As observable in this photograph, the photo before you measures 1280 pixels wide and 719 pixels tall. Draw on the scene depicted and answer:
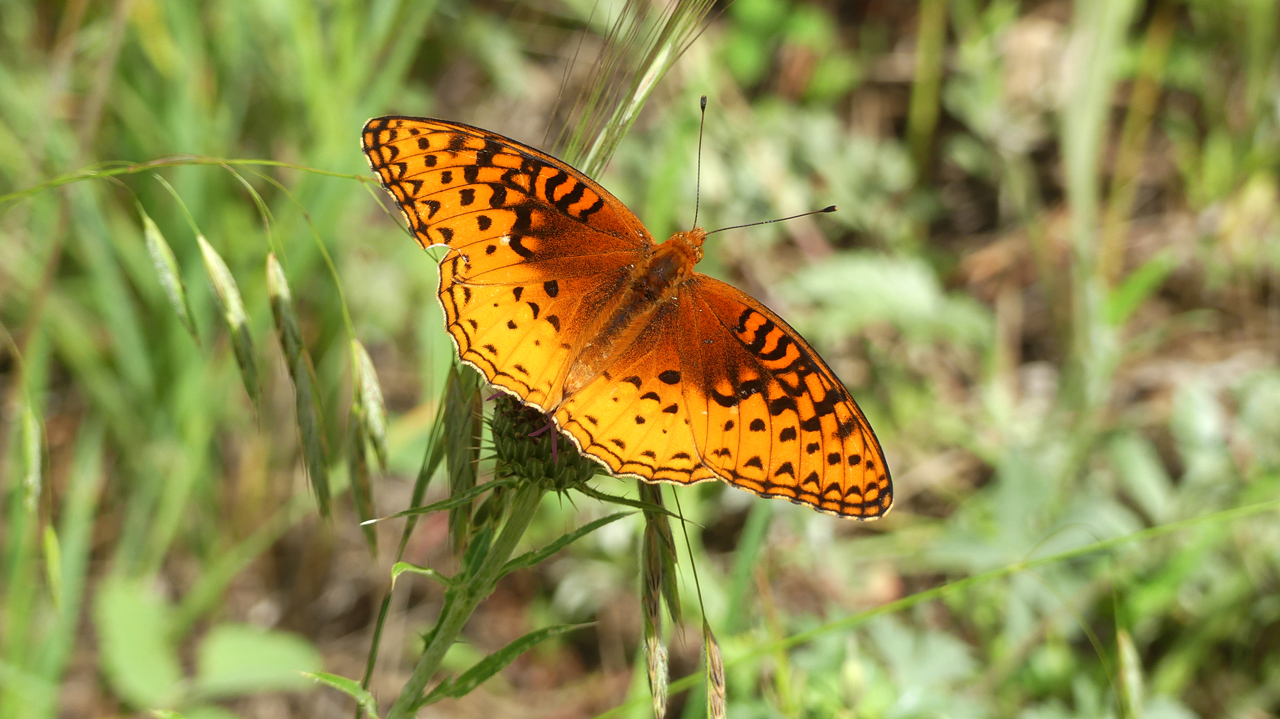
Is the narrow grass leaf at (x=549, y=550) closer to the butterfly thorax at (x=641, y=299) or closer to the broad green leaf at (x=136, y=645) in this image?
the butterfly thorax at (x=641, y=299)

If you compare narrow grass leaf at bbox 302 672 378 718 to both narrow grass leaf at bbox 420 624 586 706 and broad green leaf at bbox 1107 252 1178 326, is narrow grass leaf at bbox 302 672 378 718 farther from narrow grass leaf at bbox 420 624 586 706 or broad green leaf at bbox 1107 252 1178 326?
broad green leaf at bbox 1107 252 1178 326

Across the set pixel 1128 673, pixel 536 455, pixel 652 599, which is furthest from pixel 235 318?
pixel 1128 673

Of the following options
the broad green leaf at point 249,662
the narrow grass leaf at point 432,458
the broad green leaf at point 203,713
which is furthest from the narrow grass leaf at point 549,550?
the broad green leaf at point 203,713

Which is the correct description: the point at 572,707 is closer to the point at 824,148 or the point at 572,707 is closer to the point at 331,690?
the point at 331,690

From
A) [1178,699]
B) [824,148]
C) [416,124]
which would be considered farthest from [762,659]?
[824,148]

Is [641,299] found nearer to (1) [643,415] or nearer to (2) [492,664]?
(1) [643,415]

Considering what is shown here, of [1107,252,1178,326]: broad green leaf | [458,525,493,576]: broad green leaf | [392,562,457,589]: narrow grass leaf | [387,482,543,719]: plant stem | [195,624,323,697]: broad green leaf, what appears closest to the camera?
[392,562,457,589]: narrow grass leaf

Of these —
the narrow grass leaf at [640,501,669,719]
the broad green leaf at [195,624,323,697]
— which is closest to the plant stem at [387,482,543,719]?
the narrow grass leaf at [640,501,669,719]
